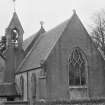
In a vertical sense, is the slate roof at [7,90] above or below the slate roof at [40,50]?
below

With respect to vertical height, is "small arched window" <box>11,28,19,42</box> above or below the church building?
above

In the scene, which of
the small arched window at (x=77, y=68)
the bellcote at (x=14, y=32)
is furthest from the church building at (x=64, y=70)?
the bellcote at (x=14, y=32)

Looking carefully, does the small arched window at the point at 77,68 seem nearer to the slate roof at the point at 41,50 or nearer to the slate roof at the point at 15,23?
the slate roof at the point at 41,50

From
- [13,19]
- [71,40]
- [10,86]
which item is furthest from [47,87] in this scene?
[13,19]

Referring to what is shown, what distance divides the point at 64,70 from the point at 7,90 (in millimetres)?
9403

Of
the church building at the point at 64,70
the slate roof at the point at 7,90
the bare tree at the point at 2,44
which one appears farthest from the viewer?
the bare tree at the point at 2,44

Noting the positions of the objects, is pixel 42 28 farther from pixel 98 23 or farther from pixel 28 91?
pixel 28 91

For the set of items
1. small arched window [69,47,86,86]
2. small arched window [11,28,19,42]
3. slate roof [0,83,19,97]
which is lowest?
slate roof [0,83,19,97]

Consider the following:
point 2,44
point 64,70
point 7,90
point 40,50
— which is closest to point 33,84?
point 64,70

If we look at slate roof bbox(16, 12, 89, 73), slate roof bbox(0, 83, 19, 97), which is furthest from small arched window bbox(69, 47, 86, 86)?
slate roof bbox(0, 83, 19, 97)

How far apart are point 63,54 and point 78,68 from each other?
8.51 feet

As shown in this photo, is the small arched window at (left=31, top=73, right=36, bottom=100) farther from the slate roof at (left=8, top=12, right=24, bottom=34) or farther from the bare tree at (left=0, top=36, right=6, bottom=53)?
the bare tree at (left=0, top=36, right=6, bottom=53)

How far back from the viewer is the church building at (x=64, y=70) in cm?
3338

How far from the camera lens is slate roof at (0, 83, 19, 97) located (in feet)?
127
